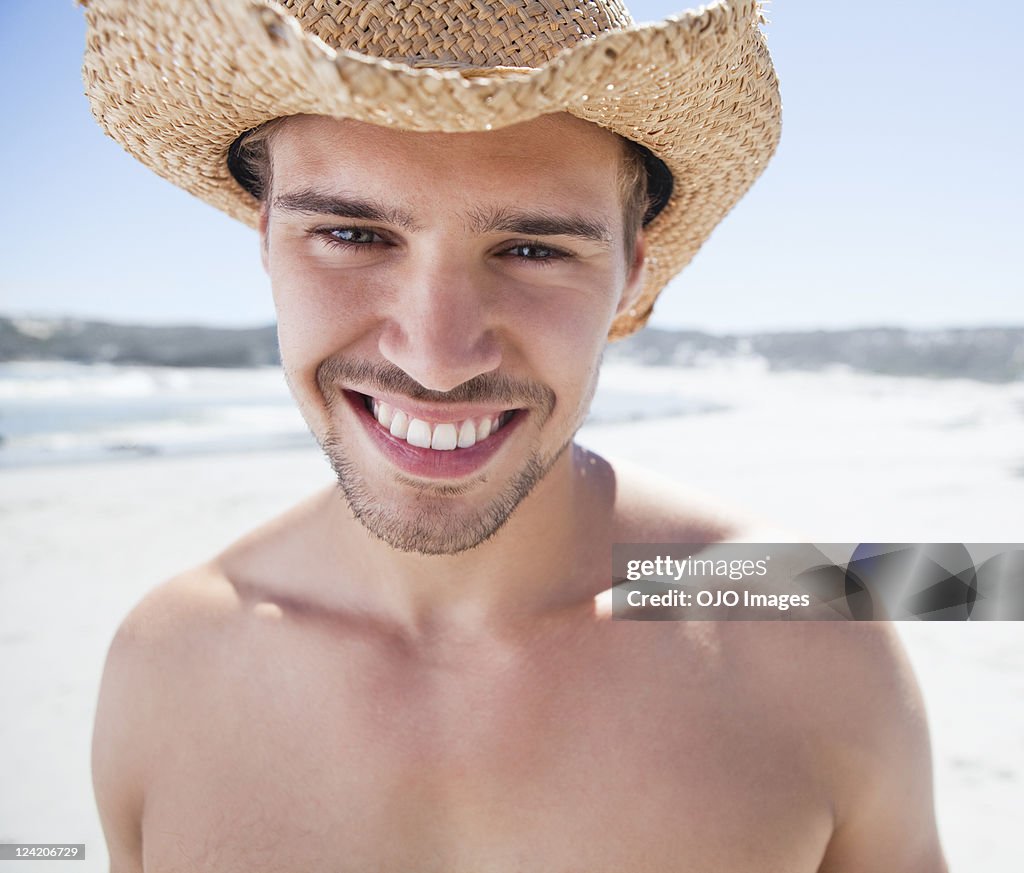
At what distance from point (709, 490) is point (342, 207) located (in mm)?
6154

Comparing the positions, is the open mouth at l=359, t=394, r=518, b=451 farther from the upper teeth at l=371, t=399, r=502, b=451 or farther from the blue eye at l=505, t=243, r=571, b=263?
the blue eye at l=505, t=243, r=571, b=263

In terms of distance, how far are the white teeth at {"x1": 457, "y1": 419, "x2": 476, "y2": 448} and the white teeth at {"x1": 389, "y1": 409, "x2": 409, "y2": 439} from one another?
0.09 meters

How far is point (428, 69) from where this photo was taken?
1037 mm

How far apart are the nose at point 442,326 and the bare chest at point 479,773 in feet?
2.29

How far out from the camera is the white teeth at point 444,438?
1334 mm

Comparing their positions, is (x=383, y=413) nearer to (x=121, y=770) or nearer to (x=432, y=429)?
(x=432, y=429)

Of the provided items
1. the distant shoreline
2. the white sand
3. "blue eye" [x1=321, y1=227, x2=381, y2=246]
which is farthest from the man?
the distant shoreline

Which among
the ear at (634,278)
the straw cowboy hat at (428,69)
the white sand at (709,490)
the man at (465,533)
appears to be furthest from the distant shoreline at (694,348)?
the straw cowboy hat at (428,69)

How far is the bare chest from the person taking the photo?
142 centimetres

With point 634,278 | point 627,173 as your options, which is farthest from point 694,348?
point 627,173

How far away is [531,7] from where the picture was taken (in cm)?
115

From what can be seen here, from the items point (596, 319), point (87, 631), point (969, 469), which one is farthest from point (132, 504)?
point (969, 469)

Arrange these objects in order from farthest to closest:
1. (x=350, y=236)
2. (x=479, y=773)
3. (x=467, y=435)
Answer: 1. (x=479, y=773)
2. (x=467, y=435)
3. (x=350, y=236)

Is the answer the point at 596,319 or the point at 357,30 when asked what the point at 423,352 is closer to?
the point at 596,319
